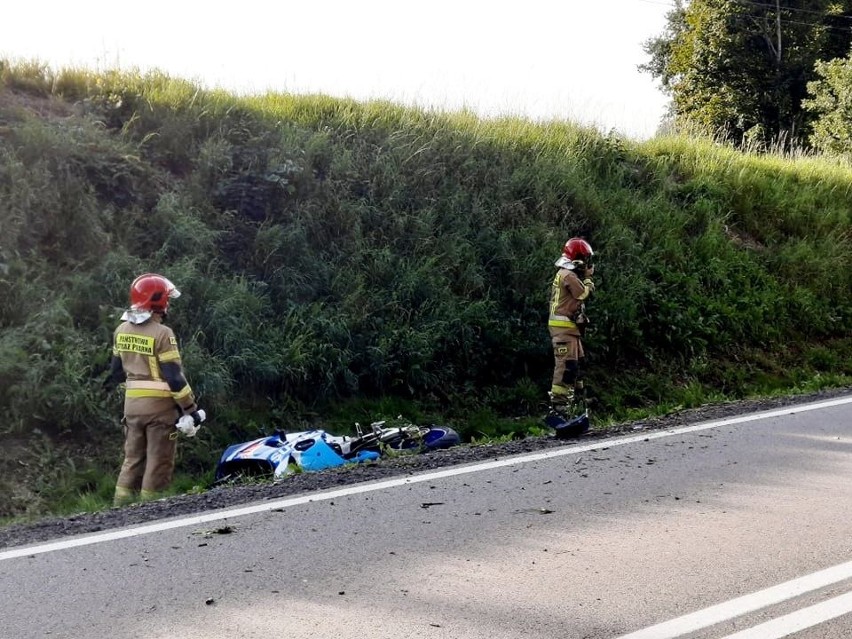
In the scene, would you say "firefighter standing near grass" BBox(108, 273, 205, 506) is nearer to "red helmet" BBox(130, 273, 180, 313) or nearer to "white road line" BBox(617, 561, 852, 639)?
"red helmet" BBox(130, 273, 180, 313)

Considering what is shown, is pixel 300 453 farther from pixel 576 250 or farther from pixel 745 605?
pixel 576 250

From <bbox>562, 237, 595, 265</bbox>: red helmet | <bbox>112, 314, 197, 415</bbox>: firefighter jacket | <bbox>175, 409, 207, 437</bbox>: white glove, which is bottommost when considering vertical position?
<bbox>175, 409, 207, 437</bbox>: white glove

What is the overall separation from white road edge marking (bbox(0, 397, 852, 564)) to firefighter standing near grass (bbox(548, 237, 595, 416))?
7.06 feet

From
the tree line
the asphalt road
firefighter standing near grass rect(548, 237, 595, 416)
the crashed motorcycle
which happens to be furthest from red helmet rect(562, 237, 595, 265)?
the tree line

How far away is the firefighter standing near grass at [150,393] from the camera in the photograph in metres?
6.88

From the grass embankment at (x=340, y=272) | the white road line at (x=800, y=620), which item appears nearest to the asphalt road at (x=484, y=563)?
the white road line at (x=800, y=620)

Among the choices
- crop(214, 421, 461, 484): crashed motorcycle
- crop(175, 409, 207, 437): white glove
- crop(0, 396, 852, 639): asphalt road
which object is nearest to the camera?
Answer: crop(0, 396, 852, 639): asphalt road

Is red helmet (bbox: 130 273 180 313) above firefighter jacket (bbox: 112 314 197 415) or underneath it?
above

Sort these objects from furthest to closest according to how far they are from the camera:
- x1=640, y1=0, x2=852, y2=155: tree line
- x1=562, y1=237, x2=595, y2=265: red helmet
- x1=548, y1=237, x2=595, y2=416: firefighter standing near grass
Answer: x1=640, y1=0, x2=852, y2=155: tree line
x1=562, y1=237, x2=595, y2=265: red helmet
x1=548, y1=237, x2=595, y2=416: firefighter standing near grass

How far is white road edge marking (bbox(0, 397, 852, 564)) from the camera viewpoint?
497 cm

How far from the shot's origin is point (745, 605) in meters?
4.01

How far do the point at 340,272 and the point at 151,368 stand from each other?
403cm

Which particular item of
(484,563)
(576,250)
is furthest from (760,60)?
(484,563)

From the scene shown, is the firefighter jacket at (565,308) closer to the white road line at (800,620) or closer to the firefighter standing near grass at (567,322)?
the firefighter standing near grass at (567,322)
